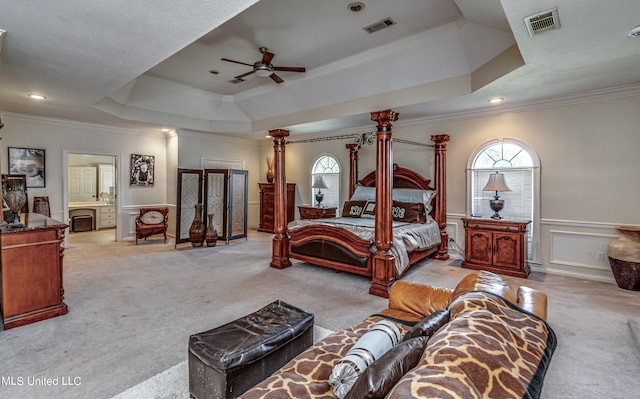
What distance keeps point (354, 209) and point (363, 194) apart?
419mm

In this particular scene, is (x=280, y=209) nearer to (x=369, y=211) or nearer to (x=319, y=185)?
(x=369, y=211)

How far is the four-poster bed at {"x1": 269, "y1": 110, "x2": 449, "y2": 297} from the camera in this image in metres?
4.01

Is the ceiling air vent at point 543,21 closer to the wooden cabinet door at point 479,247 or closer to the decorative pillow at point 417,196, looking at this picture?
the wooden cabinet door at point 479,247

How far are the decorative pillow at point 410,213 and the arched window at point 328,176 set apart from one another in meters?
2.16

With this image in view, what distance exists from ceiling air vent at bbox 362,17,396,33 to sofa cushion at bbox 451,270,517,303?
3071 mm

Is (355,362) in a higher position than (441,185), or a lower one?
lower

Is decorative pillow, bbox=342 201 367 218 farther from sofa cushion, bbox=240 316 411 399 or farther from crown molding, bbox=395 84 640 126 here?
sofa cushion, bbox=240 316 411 399

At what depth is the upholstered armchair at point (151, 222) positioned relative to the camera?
688 centimetres

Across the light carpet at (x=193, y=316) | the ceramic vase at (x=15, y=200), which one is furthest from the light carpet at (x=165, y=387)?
the ceramic vase at (x=15, y=200)

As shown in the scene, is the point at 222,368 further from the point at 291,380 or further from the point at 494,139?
the point at 494,139

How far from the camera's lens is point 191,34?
8.57ft

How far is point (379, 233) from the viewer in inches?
159

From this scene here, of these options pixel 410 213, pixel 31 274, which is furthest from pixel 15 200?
pixel 410 213

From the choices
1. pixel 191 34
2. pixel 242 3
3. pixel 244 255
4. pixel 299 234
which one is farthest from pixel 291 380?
pixel 244 255
